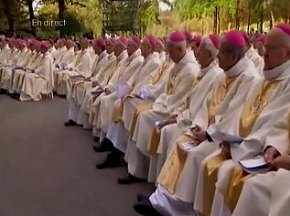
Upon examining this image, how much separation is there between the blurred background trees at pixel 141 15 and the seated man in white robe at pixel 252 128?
27.3 feet

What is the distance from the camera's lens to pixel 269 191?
7.66 ft

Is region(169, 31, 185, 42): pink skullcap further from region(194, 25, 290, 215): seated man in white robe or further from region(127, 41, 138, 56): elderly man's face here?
region(127, 41, 138, 56): elderly man's face

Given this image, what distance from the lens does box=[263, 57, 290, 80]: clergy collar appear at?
3.01m

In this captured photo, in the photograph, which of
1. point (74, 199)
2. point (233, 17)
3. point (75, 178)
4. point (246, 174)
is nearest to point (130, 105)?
point (75, 178)

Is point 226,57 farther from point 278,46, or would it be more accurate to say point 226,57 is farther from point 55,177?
point 55,177

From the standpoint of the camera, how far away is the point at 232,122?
10.7 feet

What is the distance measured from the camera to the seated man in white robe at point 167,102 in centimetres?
427

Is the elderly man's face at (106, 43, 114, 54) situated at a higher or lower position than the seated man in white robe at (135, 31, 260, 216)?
higher

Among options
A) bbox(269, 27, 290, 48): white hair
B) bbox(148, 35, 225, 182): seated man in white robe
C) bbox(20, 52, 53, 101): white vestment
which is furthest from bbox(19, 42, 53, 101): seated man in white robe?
bbox(269, 27, 290, 48): white hair

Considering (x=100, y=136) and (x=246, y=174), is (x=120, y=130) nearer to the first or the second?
(x=100, y=136)

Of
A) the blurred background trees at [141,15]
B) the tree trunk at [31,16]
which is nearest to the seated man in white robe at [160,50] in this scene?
the blurred background trees at [141,15]

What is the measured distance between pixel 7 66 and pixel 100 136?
5825mm

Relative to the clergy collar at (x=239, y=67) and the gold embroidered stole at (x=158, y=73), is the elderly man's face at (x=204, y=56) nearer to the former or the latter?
the clergy collar at (x=239, y=67)

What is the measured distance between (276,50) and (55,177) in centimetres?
253
